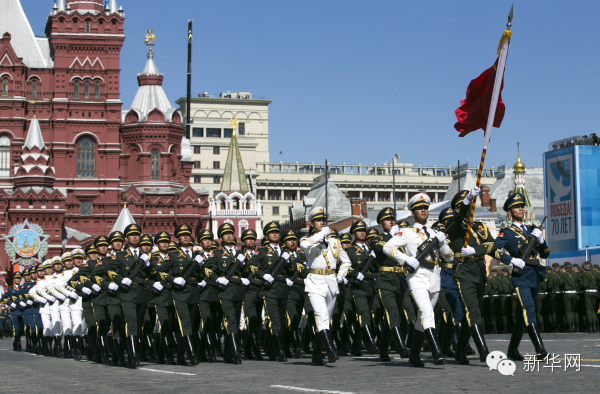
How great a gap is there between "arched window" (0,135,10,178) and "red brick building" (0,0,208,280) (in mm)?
76

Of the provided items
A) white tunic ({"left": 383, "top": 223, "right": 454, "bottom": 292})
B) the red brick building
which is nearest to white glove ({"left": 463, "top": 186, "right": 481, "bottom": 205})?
white tunic ({"left": 383, "top": 223, "right": 454, "bottom": 292})

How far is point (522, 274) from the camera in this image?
35.8 feet

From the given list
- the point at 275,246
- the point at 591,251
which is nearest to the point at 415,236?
the point at 275,246

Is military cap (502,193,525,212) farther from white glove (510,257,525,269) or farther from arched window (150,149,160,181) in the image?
arched window (150,149,160,181)

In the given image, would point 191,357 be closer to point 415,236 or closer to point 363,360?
point 363,360

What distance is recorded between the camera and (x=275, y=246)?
14570 millimetres

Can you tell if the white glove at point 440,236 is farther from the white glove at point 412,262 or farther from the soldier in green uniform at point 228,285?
the soldier in green uniform at point 228,285

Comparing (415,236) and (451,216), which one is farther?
(451,216)

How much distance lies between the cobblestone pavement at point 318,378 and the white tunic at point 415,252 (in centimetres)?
100

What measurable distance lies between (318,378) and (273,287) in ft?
12.4

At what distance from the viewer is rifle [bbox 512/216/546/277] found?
10.9 m

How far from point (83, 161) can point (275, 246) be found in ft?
196

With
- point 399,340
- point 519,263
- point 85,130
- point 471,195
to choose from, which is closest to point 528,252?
point 519,263

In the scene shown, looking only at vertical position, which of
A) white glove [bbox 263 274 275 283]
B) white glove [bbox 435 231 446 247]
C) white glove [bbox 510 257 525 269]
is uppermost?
white glove [bbox 435 231 446 247]
